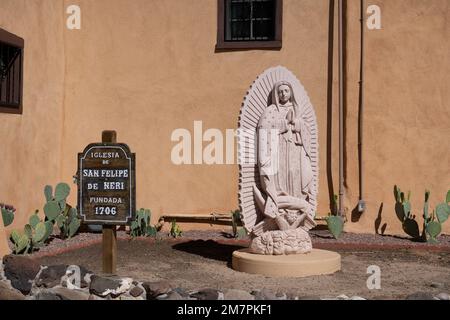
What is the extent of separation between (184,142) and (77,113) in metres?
1.97

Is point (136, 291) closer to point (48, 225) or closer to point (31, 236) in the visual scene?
point (31, 236)

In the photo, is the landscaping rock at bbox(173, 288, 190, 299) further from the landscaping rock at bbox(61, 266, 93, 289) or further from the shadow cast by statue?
the shadow cast by statue

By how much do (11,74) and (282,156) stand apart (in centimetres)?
457

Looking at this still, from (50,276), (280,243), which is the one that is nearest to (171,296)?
(50,276)

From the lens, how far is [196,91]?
1071 centimetres

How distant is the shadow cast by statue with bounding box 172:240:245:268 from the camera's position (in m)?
8.38

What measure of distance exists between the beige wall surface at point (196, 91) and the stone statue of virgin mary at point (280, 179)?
10.2 ft

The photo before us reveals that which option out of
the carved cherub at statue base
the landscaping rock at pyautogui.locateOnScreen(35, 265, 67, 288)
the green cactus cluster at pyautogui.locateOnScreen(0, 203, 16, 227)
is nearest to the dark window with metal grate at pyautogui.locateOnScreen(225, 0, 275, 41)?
the carved cherub at statue base

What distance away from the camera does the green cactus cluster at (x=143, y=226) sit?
32.0ft

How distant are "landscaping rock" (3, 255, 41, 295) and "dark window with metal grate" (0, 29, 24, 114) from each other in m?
3.68

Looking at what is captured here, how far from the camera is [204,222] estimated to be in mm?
10680

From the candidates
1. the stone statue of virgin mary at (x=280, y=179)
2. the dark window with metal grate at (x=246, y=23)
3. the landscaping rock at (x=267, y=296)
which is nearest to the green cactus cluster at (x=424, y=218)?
the stone statue of virgin mary at (x=280, y=179)

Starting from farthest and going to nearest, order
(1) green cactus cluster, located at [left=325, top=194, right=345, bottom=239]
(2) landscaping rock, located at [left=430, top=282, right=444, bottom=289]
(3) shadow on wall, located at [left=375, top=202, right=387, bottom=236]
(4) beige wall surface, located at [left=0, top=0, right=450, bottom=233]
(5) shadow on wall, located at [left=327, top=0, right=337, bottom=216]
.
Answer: (5) shadow on wall, located at [left=327, top=0, right=337, bottom=216] < (3) shadow on wall, located at [left=375, top=202, right=387, bottom=236] < (4) beige wall surface, located at [left=0, top=0, right=450, bottom=233] < (1) green cactus cluster, located at [left=325, top=194, right=345, bottom=239] < (2) landscaping rock, located at [left=430, top=282, right=444, bottom=289]

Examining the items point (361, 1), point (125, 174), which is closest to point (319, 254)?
point (125, 174)
